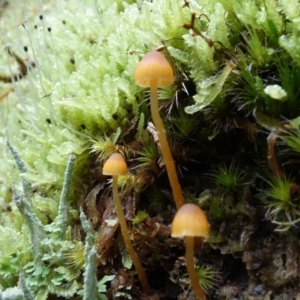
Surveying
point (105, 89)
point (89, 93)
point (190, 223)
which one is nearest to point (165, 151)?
point (190, 223)

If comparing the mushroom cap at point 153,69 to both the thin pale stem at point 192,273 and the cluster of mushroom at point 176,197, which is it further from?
the thin pale stem at point 192,273

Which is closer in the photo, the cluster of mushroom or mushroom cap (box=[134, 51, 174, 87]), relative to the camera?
the cluster of mushroom

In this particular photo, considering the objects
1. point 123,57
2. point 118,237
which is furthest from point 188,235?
point 123,57

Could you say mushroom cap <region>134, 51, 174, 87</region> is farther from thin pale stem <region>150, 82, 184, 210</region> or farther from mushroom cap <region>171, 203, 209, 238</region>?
mushroom cap <region>171, 203, 209, 238</region>

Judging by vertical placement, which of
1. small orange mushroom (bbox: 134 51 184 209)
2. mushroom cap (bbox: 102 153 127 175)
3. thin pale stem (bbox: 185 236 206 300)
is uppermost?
small orange mushroom (bbox: 134 51 184 209)

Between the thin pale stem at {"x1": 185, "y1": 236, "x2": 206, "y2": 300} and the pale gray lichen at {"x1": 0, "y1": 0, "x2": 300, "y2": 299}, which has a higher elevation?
the pale gray lichen at {"x1": 0, "y1": 0, "x2": 300, "y2": 299}

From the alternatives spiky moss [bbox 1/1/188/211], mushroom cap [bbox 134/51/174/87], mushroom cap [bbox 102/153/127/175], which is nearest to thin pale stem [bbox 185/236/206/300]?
mushroom cap [bbox 102/153/127/175]

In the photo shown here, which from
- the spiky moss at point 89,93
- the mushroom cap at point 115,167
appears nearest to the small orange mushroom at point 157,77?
the mushroom cap at point 115,167

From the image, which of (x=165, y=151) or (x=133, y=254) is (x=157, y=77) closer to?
(x=165, y=151)
